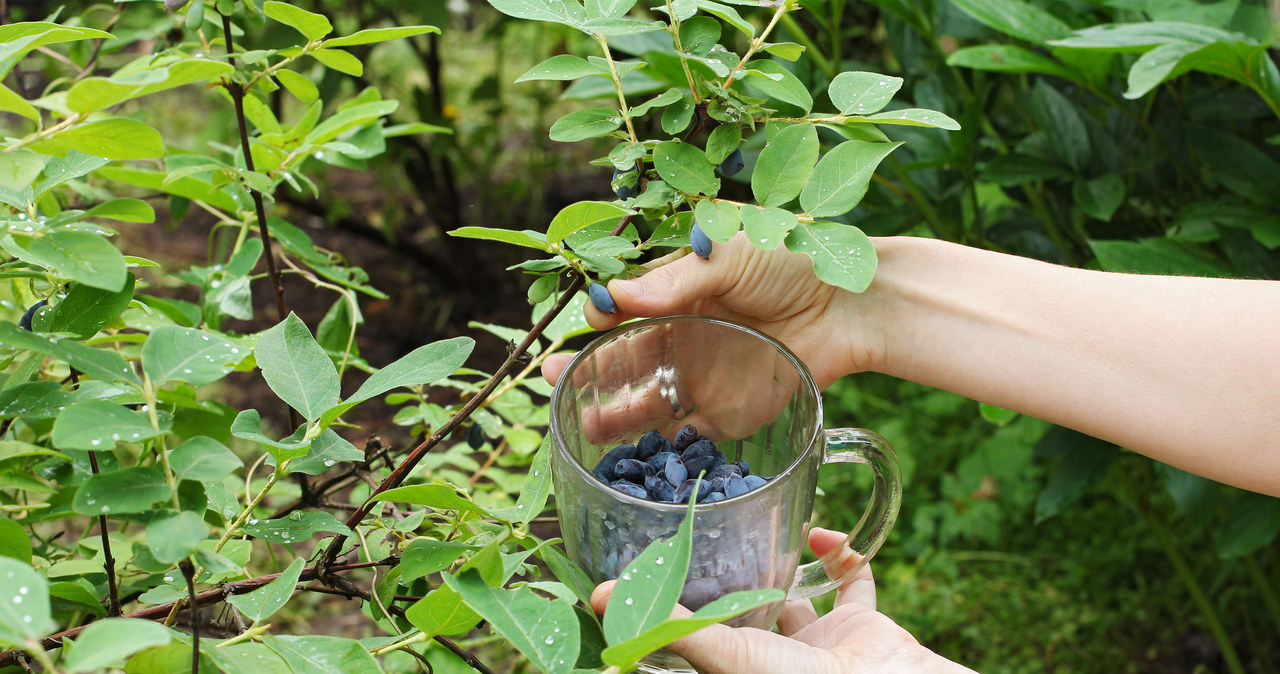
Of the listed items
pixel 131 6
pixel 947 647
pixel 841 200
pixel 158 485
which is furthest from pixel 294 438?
pixel 131 6

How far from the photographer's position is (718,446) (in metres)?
0.81

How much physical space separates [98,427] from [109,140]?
0.47ft

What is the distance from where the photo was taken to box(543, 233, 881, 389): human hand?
726 mm

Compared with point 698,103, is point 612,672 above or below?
below

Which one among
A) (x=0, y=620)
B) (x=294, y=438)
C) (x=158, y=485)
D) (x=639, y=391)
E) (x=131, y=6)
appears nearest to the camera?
(x=0, y=620)

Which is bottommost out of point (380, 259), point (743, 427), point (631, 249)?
point (380, 259)

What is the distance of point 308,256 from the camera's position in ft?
2.90

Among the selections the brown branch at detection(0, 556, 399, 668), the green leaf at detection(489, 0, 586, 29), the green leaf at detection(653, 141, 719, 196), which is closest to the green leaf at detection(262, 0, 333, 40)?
the green leaf at detection(489, 0, 586, 29)

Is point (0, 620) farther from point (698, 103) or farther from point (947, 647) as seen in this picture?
point (947, 647)

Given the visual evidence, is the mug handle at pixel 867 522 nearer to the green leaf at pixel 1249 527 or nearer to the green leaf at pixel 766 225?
the green leaf at pixel 766 225

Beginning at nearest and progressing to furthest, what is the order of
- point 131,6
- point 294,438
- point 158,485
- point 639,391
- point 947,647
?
point 158,485, point 294,438, point 639,391, point 947,647, point 131,6

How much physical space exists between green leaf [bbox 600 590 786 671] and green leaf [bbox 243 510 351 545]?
199mm

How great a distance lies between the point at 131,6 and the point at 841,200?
1898mm

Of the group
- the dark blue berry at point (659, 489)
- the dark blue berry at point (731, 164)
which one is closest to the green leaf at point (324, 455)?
the dark blue berry at point (659, 489)
